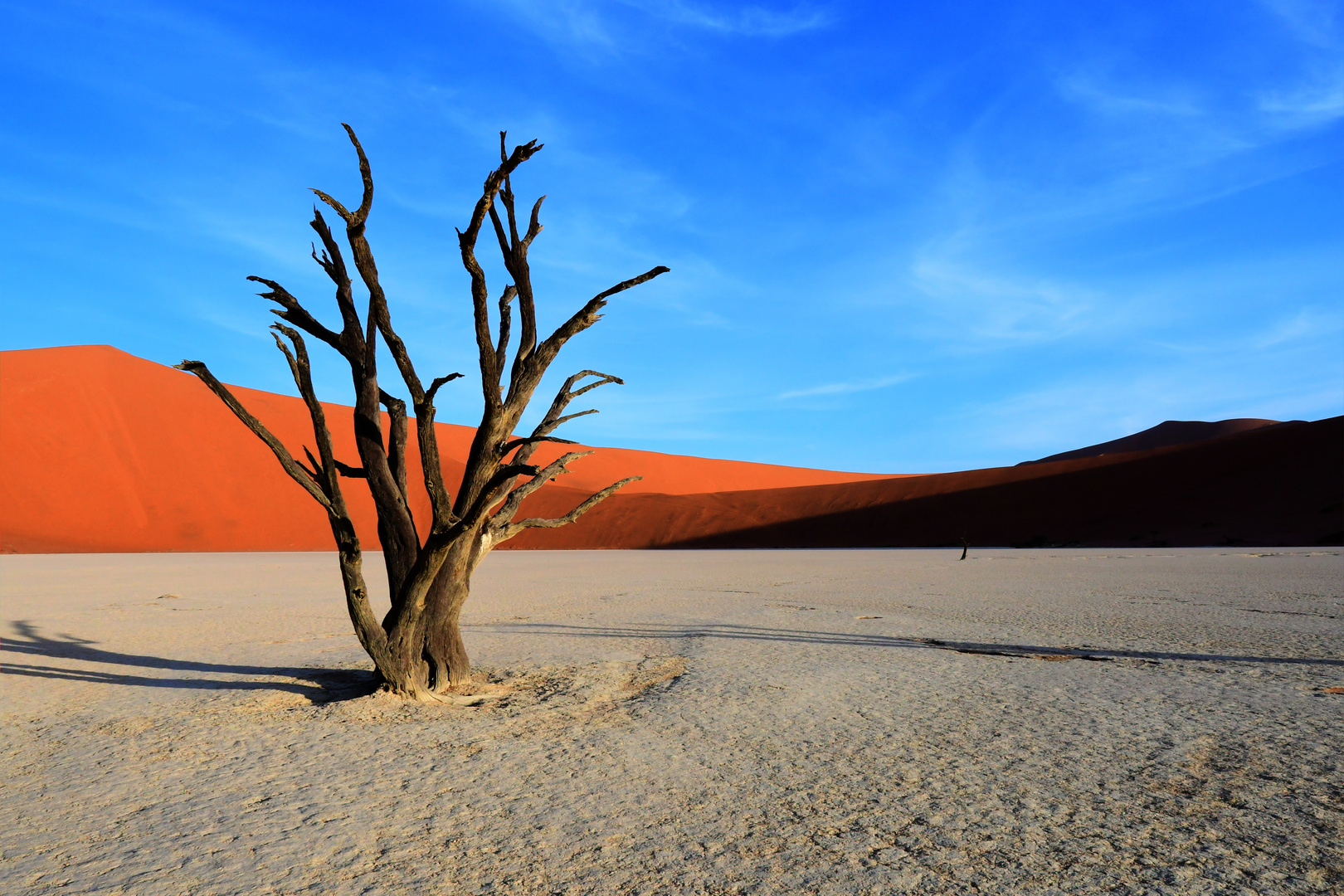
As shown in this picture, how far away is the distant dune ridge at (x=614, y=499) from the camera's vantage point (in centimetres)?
3453

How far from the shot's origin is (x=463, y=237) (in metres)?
4.71

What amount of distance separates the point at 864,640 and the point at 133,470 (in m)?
45.2

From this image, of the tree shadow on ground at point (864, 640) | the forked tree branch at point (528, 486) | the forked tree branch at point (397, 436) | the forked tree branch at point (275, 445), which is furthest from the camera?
the tree shadow on ground at point (864, 640)

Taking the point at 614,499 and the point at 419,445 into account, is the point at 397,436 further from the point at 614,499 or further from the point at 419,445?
the point at 614,499

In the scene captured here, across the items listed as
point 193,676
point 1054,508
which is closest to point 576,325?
point 193,676

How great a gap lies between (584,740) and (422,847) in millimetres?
1368

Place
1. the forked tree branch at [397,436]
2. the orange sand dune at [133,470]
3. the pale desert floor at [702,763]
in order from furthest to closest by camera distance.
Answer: the orange sand dune at [133,470] → the forked tree branch at [397,436] → the pale desert floor at [702,763]

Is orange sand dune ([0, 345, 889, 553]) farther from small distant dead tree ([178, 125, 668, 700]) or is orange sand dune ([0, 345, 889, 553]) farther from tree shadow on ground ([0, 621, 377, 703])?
small distant dead tree ([178, 125, 668, 700])

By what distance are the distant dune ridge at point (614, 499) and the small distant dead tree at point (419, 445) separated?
3199 centimetres

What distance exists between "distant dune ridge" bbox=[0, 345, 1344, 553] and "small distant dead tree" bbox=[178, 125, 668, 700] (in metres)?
32.0

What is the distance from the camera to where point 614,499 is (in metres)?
50.0

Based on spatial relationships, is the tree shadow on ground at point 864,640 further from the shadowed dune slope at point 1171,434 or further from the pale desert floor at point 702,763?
the shadowed dune slope at point 1171,434

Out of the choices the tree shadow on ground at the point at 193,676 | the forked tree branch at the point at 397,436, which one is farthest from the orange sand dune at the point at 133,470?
the forked tree branch at the point at 397,436

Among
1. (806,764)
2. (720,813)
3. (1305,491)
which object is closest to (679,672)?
(806,764)
